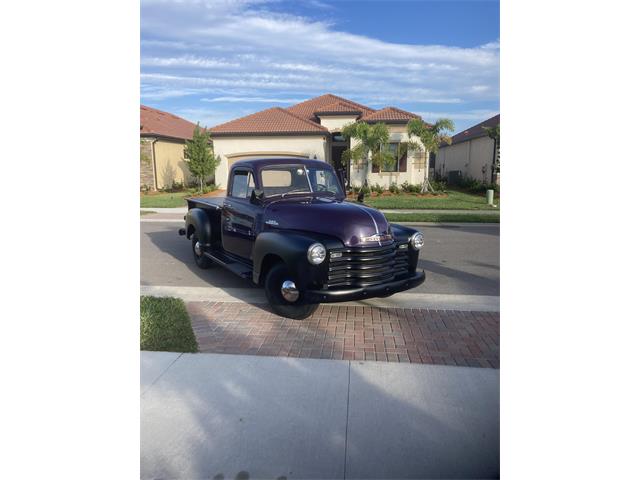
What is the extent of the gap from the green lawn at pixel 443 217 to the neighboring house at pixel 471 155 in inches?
371

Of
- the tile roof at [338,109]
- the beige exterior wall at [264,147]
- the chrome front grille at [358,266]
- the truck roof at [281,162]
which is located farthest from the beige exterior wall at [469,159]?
the chrome front grille at [358,266]

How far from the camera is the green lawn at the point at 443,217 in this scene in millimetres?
12789

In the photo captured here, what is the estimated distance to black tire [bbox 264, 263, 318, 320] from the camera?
4425 mm

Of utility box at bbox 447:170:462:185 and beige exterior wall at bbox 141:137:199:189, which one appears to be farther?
utility box at bbox 447:170:462:185

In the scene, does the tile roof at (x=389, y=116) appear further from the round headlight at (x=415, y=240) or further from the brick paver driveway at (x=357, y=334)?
the brick paver driveway at (x=357, y=334)

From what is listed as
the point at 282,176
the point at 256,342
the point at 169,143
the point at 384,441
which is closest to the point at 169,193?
the point at 169,143

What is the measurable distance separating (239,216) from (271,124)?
1625 cm

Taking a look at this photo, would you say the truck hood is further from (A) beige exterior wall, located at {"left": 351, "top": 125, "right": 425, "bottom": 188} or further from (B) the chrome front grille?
(A) beige exterior wall, located at {"left": 351, "top": 125, "right": 425, "bottom": 188}

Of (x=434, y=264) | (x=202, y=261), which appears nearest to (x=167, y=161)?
(x=202, y=261)

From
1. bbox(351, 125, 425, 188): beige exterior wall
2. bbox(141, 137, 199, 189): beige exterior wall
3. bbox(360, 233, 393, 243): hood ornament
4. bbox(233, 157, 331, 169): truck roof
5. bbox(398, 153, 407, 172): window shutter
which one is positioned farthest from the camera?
bbox(141, 137, 199, 189): beige exterior wall

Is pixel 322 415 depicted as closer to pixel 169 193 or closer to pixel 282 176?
pixel 282 176

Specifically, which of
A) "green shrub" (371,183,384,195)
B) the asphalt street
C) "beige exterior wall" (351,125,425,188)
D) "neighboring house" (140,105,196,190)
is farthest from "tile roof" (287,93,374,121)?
the asphalt street

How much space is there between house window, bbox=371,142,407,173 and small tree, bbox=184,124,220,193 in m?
8.54

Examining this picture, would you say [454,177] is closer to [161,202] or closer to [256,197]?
[161,202]
